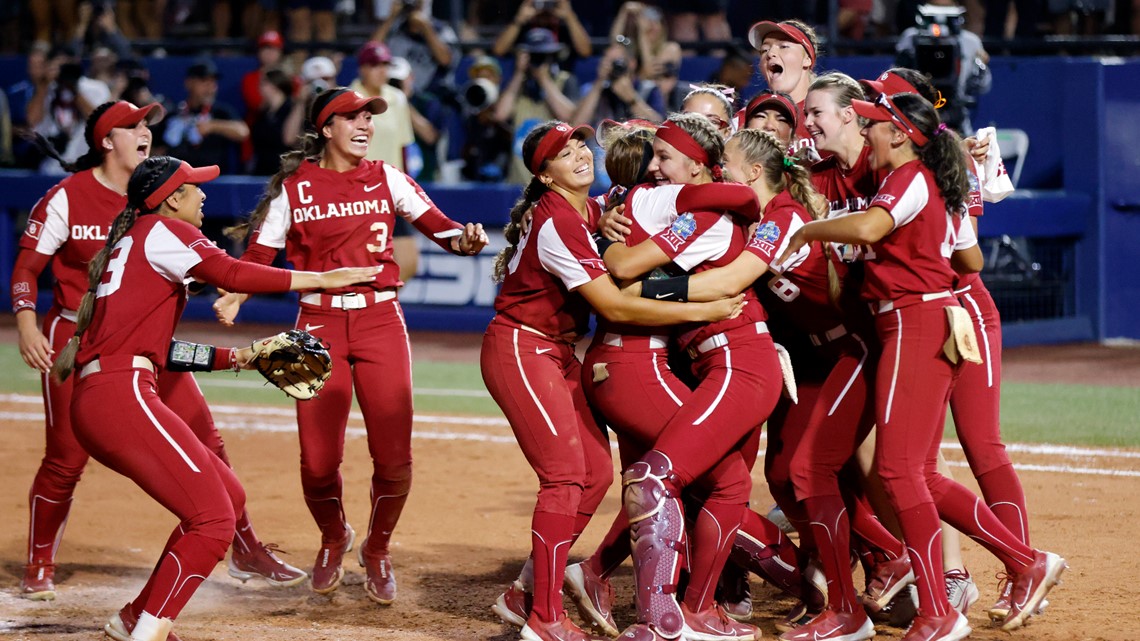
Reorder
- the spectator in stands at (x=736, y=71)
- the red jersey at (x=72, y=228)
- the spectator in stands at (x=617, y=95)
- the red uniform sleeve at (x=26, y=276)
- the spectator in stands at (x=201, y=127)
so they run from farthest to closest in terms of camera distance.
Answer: the spectator in stands at (x=201, y=127)
the spectator in stands at (x=617, y=95)
the spectator in stands at (x=736, y=71)
the red uniform sleeve at (x=26, y=276)
the red jersey at (x=72, y=228)

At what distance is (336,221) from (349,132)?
1.30ft

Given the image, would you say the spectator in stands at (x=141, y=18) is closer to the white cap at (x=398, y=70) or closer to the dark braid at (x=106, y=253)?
the white cap at (x=398, y=70)

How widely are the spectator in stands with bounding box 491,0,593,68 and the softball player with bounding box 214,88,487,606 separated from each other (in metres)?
8.42

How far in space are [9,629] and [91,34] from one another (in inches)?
519

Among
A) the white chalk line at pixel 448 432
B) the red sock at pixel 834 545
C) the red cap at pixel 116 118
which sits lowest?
the white chalk line at pixel 448 432

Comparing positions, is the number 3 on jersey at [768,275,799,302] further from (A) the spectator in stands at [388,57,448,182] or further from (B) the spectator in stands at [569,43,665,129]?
(A) the spectator in stands at [388,57,448,182]

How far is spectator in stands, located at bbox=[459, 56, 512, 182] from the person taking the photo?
14.5 metres

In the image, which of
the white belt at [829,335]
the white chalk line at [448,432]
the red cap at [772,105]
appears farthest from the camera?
the white chalk line at [448,432]

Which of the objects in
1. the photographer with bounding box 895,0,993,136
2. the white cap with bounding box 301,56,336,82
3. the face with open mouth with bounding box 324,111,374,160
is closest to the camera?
the face with open mouth with bounding box 324,111,374,160

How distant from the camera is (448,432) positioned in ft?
33.2

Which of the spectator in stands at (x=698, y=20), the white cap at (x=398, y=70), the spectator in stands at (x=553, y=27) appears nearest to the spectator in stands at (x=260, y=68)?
the white cap at (x=398, y=70)

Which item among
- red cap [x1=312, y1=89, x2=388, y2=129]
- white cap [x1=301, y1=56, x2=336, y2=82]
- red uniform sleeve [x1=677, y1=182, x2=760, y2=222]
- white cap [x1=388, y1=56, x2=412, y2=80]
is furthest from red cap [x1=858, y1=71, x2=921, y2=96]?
white cap [x1=301, y1=56, x2=336, y2=82]

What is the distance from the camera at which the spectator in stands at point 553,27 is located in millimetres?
14586

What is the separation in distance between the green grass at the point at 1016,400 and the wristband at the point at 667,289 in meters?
4.80
